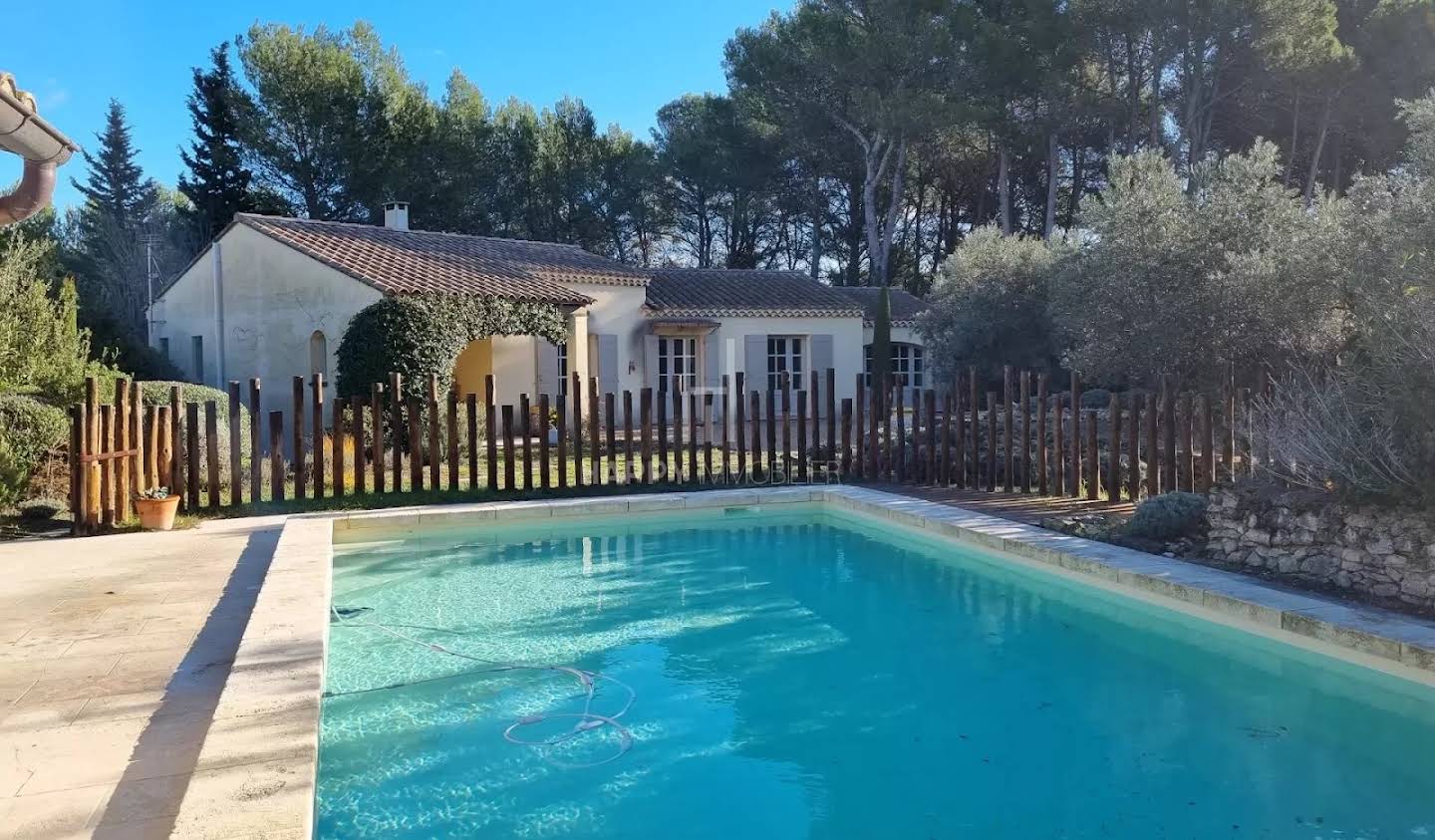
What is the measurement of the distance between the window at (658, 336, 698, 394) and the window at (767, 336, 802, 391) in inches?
78.8

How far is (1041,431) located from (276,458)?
26.0ft

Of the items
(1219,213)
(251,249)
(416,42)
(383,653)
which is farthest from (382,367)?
(416,42)

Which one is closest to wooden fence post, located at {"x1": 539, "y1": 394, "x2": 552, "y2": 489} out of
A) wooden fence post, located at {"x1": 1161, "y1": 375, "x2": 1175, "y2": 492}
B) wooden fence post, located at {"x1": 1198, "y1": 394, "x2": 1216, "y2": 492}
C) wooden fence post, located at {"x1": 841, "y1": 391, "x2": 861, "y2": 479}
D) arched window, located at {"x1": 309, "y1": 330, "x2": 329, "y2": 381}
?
wooden fence post, located at {"x1": 841, "y1": 391, "x2": 861, "y2": 479}

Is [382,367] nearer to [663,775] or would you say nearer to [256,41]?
[663,775]

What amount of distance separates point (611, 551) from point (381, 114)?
79.4ft

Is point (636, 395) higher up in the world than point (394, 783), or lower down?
higher up

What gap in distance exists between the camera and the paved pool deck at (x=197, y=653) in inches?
133

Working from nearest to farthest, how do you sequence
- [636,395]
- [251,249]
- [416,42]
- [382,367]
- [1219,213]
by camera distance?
[1219,213]
[382,367]
[251,249]
[636,395]
[416,42]

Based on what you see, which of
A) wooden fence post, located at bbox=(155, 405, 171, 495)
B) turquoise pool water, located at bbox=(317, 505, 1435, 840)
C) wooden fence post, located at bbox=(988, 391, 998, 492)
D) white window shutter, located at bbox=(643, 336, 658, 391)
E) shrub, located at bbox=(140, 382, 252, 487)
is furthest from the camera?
white window shutter, located at bbox=(643, 336, 658, 391)

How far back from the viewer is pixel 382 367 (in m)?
15.6

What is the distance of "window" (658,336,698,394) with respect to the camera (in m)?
22.8

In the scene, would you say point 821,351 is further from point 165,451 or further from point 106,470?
point 106,470

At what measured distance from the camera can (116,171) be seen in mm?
39812

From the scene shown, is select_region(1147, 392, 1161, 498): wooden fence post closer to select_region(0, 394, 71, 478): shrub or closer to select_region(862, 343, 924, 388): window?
select_region(0, 394, 71, 478): shrub
